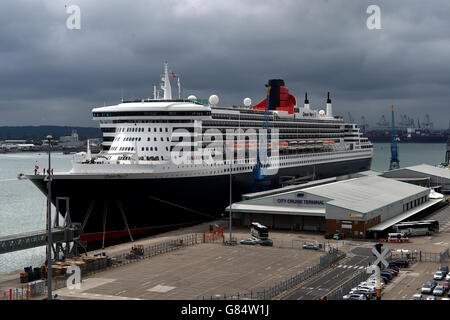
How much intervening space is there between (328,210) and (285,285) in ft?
64.6

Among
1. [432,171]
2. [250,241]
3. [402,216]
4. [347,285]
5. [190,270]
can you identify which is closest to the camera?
[347,285]

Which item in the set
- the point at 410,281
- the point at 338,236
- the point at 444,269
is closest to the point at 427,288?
the point at 410,281

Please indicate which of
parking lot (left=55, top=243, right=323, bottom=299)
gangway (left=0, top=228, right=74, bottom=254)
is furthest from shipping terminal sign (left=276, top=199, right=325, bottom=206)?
gangway (left=0, top=228, right=74, bottom=254)

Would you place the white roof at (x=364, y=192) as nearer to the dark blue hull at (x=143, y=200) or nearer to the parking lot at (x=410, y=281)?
the dark blue hull at (x=143, y=200)

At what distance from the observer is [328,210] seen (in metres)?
48.9

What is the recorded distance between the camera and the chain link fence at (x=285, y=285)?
2781 cm

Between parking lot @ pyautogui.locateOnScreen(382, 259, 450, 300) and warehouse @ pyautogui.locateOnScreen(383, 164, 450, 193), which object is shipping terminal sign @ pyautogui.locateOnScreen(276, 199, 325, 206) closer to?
parking lot @ pyautogui.locateOnScreen(382, 259, 450, 300)

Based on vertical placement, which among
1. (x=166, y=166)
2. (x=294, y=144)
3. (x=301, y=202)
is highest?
(x=294, y=144)

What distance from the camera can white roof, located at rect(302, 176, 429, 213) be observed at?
51.1 meters

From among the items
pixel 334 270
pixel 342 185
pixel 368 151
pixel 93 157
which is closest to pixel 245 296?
pixel 334 270

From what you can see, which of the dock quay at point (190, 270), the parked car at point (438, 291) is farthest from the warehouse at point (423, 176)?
the parked car at point (438, 291)

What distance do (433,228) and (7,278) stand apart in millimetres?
37400

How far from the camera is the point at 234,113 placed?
63.3m

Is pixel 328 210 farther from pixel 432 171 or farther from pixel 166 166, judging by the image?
pixel 432 171
